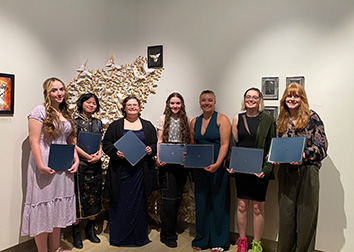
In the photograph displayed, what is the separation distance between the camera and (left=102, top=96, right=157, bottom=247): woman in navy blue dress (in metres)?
3.41

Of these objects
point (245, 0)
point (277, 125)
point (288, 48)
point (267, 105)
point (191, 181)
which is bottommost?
point (191, 181)

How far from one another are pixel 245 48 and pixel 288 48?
446 millimetres

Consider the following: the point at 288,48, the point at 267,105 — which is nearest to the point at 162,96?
the point at 267,105

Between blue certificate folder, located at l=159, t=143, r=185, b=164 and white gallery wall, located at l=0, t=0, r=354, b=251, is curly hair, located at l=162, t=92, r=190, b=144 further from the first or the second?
white gallery wall, located at l=0, t=0, r=354, b=251

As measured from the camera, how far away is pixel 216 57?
12.0 ft

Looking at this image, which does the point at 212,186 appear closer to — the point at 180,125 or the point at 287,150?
the point at 180,125

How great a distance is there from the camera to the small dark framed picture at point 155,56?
4016 millimetres

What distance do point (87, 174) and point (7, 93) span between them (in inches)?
43.0

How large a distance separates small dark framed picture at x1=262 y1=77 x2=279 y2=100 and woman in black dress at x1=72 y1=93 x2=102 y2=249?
178cm

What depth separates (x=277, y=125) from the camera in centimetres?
295

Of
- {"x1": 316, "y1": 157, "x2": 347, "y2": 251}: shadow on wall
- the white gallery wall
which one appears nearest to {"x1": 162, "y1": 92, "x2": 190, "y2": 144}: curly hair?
the white gallery wall

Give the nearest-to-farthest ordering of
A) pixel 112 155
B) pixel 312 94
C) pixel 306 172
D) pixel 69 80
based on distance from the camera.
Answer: pixel 306 172, pixel 312 94, pixel 112 155, pixel 69 80

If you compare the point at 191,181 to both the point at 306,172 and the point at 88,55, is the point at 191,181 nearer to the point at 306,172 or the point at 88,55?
the point at 306,172

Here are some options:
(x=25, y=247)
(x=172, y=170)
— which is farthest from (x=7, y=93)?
(x=172, y=170)
